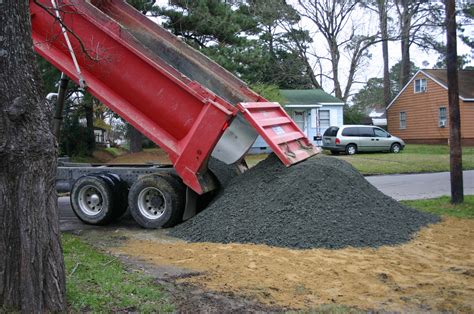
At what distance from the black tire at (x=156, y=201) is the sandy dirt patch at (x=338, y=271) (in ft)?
3.21

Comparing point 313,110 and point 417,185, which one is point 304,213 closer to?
point 417,185

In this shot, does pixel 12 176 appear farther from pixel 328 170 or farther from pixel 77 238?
pixel 328 170

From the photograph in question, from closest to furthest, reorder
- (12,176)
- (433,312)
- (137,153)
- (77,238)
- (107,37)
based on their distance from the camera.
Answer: (12,176) < (433,312) < (77,238) < (107,37) < (137,153)

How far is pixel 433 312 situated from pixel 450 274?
125 cm

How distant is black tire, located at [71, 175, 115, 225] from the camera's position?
888 cm

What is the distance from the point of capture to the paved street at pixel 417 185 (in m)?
13.2

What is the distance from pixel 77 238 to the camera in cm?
782

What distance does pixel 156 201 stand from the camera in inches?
340

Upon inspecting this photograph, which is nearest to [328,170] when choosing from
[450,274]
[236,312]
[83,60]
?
[450,274]

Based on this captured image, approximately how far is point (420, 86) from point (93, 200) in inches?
1402

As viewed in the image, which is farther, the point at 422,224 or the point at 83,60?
the point at 83,60

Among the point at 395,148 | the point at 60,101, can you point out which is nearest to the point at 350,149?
the point at 395,148

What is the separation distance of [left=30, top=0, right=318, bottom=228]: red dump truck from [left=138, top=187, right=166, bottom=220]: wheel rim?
0.7 inches

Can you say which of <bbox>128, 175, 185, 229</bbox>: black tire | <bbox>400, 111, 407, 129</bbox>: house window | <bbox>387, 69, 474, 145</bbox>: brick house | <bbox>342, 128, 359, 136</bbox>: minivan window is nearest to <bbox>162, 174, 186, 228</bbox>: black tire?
<bbox>128, 175, 185, 229</bbox>: black tire
